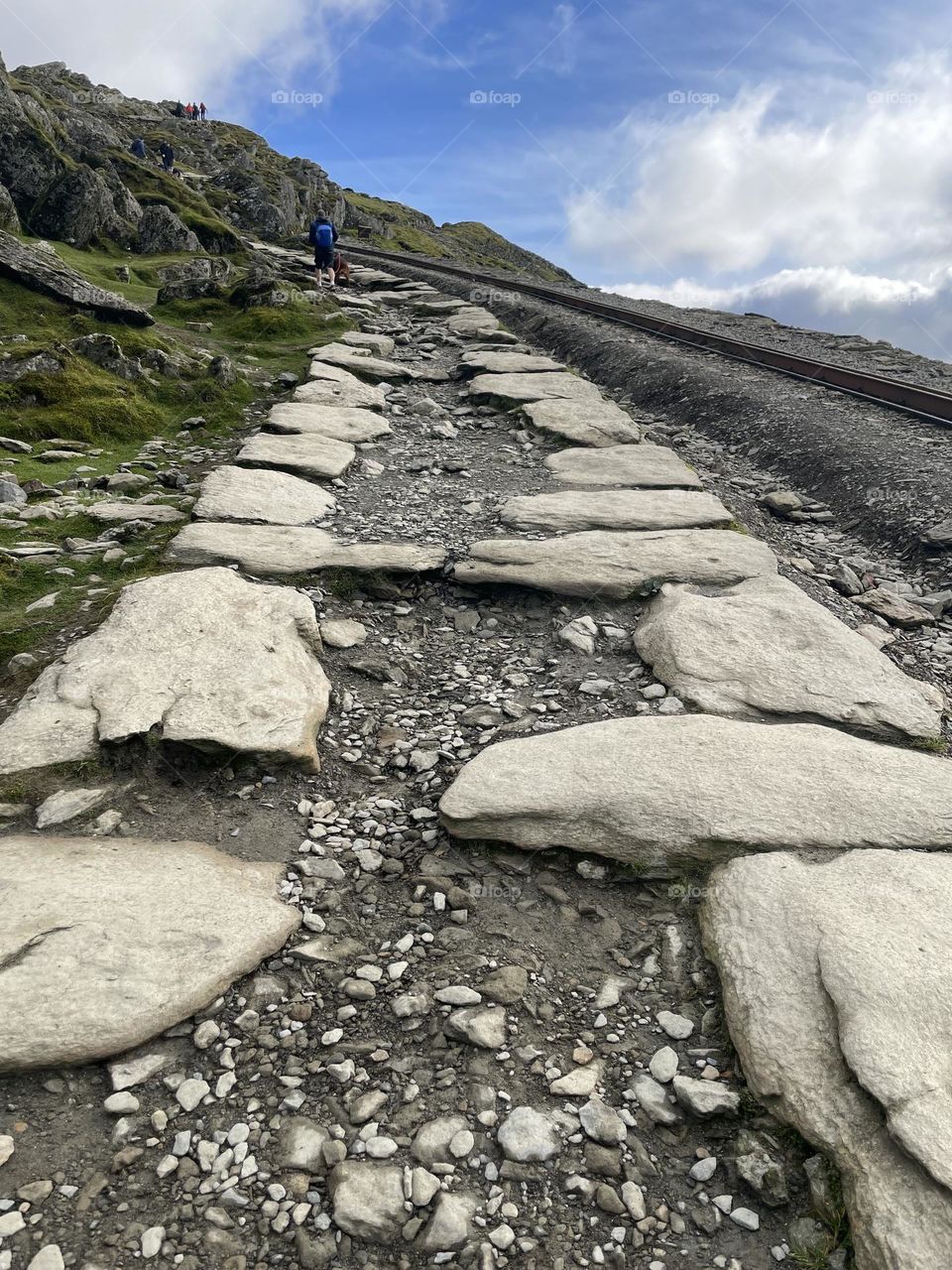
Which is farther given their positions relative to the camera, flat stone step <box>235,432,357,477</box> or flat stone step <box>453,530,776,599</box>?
flat stone step <box>235,432,357,477</box>

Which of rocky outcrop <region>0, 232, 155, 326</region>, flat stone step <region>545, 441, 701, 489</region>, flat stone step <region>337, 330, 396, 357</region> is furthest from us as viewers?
flat stone step <region>337, 330, 396, 357</region>

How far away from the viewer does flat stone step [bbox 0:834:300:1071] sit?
2.39 metres

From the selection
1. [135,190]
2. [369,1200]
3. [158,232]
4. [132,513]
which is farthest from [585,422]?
[135,190]

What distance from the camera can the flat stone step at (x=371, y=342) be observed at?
13.5 metres

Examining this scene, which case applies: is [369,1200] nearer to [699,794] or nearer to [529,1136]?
[529,1136]

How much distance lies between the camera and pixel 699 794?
3375 mm

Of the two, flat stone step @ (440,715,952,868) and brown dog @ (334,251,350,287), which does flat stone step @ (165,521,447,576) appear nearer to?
flat stone step @ (440,715,952,868)

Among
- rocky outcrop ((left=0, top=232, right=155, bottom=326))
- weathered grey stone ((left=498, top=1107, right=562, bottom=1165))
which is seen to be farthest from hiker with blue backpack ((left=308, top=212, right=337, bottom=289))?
weathered grey stone ((left=498, top=1107, right=562, bottom=1165))

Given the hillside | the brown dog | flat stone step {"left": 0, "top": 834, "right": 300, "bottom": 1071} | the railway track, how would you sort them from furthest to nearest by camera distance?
the brown dog
the hillside
the railway track
flat stone step {"left": 0, "top": 834, "right": 300, "bottom": 1071}

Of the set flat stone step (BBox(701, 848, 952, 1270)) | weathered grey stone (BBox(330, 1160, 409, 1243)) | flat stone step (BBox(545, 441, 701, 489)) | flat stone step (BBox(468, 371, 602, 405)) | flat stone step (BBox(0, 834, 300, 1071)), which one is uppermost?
flat stone step (BBox(468, 371, 602, 405))

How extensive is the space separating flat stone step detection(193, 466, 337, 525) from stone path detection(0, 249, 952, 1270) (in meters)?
0.66

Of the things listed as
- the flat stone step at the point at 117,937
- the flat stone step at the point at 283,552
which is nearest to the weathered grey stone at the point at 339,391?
the flat stone step at the point at 283,552

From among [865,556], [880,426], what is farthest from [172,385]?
[880,426]

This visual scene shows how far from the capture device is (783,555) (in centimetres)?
662
